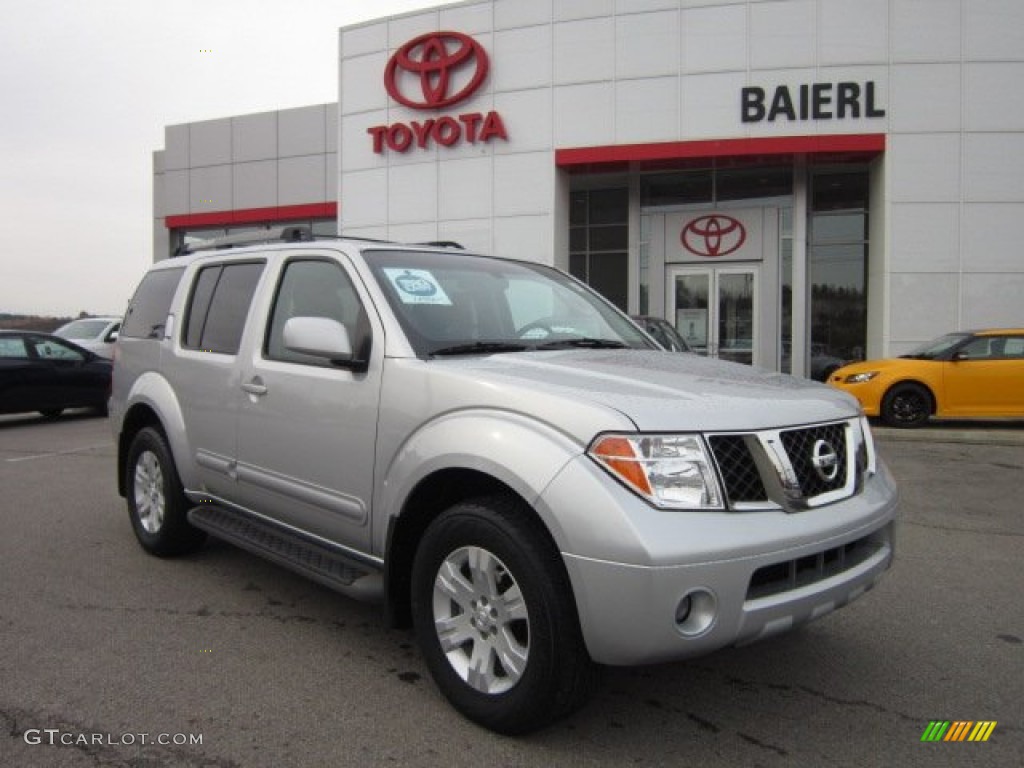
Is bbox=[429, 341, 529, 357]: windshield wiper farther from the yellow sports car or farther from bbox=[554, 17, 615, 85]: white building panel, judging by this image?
bbox=[554, 17, 615, 85]: white building panel

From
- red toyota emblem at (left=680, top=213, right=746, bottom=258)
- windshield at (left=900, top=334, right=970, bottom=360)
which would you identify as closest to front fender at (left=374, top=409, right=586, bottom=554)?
windshield at (left=900, top=334, right=970, bottom=360)

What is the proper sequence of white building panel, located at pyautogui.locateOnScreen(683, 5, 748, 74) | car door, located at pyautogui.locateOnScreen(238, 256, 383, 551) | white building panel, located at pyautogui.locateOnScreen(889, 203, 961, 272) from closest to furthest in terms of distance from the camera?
1. car door, located at pyautogui.locateOnScreen(238, 256, 383, 551)
2. white building panel, located at pyautogui.locateOnScreen(889, 203, 961, 272)
3. white building panel, located at pyautogui.locateOnScreen(683, 5, 748, 74)

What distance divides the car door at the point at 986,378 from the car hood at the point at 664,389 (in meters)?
9.31

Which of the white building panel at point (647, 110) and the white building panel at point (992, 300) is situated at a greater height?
the white building panel at point (647, 110)

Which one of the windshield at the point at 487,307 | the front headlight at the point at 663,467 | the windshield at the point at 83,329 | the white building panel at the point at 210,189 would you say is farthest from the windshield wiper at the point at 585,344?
the white building panel at the point at 210,189

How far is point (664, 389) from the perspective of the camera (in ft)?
9.42

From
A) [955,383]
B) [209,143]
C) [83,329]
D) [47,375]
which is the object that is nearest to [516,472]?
[955,383]

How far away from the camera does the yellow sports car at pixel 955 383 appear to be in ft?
36.8

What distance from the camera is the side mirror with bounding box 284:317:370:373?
335cm

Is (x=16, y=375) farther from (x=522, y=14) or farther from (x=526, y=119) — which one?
(x=522, y=14)

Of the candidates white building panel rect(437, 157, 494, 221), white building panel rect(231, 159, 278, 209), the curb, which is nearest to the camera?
the curb

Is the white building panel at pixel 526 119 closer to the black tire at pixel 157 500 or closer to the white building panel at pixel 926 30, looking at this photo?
the white building panel at pixel 926 30

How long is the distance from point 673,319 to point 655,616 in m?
16.7

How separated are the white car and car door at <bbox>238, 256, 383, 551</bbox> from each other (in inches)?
540
